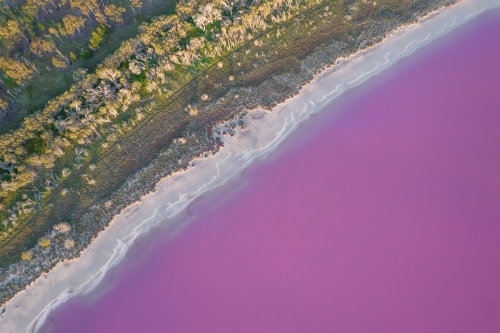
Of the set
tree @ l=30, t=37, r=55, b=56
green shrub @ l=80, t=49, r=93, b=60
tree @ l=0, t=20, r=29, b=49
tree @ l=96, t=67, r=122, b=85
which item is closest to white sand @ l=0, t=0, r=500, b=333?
tree @ l=96, t=67, r=122, b=85

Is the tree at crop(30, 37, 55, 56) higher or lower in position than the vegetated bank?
higher

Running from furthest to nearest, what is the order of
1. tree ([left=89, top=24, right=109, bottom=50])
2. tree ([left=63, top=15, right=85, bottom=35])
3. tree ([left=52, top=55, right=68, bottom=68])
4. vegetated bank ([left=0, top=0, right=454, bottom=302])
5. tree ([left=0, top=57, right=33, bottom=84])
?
tree ([left=89, top=24, right=109, bottom=50]) < tree ([left=63, top=15, right=85, bottom=35]) < tree ([left=52, top=55, right=68, bottom=68]) < tree ([left=0, top=57, right=33, bottom=84]) < vegetated bank ([left=0, top=0, right=454, bottom=302])

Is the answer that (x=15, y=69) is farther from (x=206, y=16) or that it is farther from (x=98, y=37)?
(x=206, y=16)

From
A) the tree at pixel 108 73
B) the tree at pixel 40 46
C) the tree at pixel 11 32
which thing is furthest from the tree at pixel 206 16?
the tree at pixel 11 32

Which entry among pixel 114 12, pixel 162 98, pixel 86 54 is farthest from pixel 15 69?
pixel 162 98

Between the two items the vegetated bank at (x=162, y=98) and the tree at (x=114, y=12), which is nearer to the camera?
A: the vegetated bank at (x=162, y=98)

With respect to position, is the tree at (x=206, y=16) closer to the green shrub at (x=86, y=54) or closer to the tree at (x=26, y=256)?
the green shrub at (x=86, y=54)

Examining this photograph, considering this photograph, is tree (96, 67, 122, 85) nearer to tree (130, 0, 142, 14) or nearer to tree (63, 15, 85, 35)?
tree (63, 15, 85, 35)
